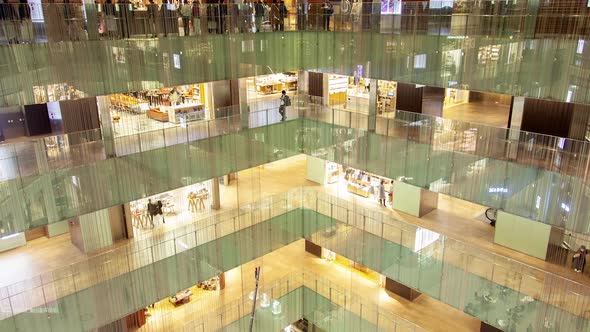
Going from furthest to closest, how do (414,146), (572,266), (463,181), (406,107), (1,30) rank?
1. (406,107)
2. (572,266)
3. (414,146)
4. (463,181)
5. (1,30)

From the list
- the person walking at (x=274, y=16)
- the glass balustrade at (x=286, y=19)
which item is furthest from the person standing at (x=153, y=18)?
the person walking at (x=274, y=16)

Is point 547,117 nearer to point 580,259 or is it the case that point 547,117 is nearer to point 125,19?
point 580,259

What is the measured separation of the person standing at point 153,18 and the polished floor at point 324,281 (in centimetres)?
893

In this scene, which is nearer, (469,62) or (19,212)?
(19,212)

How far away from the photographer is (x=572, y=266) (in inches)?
608

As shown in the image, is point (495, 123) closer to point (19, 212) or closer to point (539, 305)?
point (539, 305)

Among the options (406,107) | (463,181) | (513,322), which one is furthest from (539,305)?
(406,107)

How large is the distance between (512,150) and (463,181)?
60.9 inches

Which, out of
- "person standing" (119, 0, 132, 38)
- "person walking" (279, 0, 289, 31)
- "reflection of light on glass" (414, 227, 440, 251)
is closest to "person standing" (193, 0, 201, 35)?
"person standing" (119, 0, 132, 38)

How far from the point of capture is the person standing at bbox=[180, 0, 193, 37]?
13828 mm

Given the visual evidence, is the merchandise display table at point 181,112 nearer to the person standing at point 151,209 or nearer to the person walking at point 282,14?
the person standing at point 151,209

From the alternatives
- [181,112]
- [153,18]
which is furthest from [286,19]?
[181,112]

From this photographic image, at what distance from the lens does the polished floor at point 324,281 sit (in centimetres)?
1644

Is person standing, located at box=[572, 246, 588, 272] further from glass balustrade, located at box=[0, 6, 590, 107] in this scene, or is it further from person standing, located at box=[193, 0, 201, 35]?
person standing, located at box=[193, 0, 201, 35]
